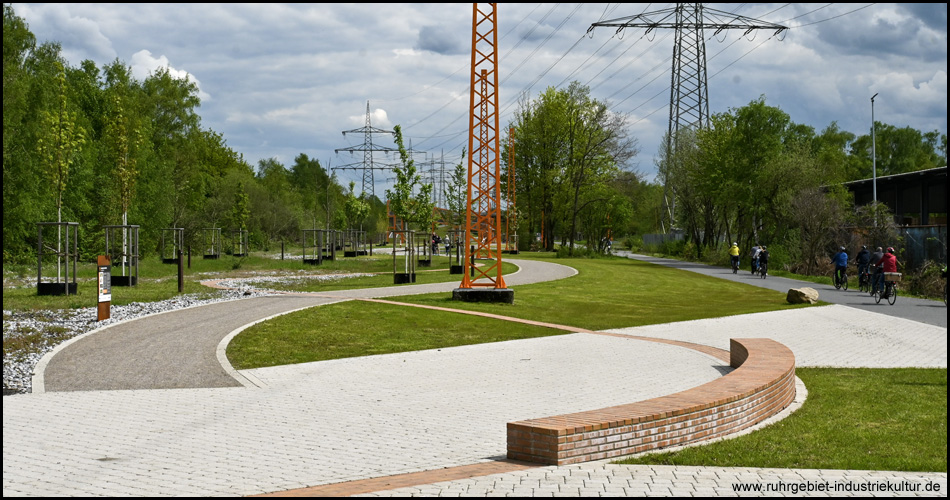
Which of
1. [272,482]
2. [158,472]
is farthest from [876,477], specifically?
[158,472]

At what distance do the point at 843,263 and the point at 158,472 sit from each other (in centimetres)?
2868

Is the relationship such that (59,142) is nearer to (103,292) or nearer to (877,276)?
(103,292)

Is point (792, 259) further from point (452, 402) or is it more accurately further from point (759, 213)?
point (452, 402)

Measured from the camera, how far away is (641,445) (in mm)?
7414

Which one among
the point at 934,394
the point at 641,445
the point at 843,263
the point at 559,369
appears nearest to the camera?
the point at 641,445

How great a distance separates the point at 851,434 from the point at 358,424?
523cm

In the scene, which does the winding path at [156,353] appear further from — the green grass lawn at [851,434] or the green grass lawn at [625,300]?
the green grass lawn at [851,434]

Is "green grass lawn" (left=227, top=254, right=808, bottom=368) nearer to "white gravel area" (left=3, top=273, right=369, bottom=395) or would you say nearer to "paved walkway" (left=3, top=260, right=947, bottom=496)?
"paved walkway" (left=3, top=260, right=947, bottom=496)

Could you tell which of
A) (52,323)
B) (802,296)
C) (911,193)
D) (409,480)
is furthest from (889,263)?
(911,193)

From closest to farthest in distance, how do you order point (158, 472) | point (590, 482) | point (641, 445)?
point (590, 482), point (158, 472), point (641, 445)

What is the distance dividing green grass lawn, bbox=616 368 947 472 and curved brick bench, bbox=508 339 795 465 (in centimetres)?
21

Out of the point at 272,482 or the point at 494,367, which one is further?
the point at 494,367

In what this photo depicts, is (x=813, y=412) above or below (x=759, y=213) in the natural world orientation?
below

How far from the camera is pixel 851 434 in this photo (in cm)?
833
